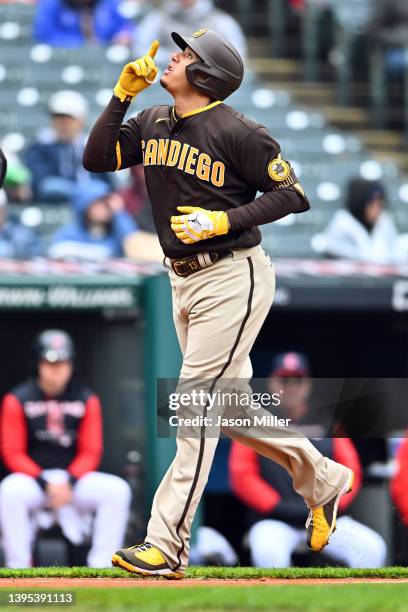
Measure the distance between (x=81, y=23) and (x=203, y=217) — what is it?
7.05m

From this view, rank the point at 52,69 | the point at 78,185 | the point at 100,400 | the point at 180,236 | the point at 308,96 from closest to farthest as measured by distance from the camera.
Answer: the point at 180,236 → the point at 100,400 → the point at 78,185 → the point at 52,69 → the point at 308,96

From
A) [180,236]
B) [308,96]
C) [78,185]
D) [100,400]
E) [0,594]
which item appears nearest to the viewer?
[0,594]

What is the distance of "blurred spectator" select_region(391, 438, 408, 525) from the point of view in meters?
6.42

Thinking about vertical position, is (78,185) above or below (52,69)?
below

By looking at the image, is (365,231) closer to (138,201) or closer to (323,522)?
(138,201)

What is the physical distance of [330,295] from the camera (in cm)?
872

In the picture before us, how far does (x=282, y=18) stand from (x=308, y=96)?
0.74 metres

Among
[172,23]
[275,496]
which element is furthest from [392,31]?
[275,496]

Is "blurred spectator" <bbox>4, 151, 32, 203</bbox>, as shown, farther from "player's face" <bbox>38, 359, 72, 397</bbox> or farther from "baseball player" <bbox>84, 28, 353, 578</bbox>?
"baseball player" <bbox>84, 28, 353, 578</bbox>

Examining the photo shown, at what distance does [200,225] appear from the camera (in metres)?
5.00

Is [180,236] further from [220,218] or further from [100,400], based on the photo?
[100,400]

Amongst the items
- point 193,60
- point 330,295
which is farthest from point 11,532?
point 193,60

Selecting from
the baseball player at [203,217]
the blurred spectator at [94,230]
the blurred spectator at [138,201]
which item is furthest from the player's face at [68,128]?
the baseball player at [203,217]

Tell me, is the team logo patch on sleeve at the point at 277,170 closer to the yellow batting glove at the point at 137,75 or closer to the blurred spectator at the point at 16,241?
the yellow batting glove at the point at 137,75
